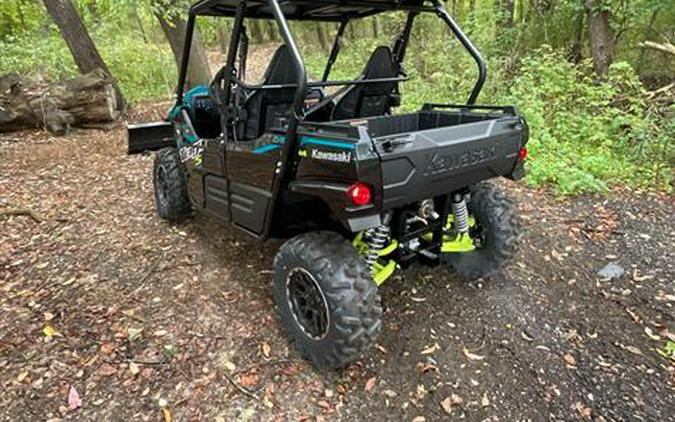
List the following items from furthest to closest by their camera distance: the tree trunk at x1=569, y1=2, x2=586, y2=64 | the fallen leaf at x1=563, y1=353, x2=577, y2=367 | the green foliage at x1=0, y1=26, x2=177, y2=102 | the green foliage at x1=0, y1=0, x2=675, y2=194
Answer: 1. the tree trunk at x1=569, y1=2, x2=586, y2=64
2. the green foliage at x1=0, y1=26, x2=177, y2=102
3. the green foliage at x1=0, y1=0, x2=675, y2=194
4. the fallen leaf at x1=563, y1=353, x2=577, y2=367

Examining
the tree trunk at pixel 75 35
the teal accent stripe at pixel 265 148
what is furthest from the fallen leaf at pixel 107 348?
the tree trunk at pixel 75 35

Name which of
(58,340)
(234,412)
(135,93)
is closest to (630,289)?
(234,412)

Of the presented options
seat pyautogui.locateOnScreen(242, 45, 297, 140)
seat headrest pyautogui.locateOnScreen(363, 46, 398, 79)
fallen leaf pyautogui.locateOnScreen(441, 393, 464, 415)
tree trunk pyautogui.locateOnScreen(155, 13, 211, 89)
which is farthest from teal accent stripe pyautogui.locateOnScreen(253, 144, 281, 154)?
tree trunk pyautogui.locateOnScreen(155, 13, 211, 89)

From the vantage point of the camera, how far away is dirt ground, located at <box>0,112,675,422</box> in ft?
7.42

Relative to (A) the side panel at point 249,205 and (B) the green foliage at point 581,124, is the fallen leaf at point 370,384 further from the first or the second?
(B) the green foliage at point 581,124

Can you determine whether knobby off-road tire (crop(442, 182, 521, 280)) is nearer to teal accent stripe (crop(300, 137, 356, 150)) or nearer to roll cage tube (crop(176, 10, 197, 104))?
teal accent stripe (crop(300, 137, 356, 150))

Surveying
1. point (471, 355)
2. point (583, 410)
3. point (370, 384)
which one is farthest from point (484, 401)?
point (370, 384)

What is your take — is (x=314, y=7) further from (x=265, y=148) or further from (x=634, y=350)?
(x=634, y=350)

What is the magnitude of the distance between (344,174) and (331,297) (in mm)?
647

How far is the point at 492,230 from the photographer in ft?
9.87

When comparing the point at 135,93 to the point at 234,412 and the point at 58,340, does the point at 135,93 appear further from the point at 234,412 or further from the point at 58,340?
the point at 234,412

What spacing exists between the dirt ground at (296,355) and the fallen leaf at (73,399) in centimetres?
3

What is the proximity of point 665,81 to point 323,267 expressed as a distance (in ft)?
29.5

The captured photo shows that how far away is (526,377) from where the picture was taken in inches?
93.6
